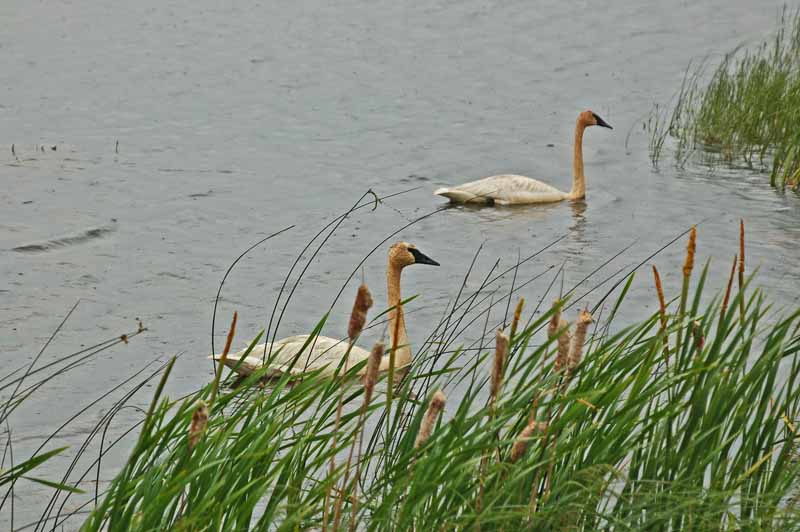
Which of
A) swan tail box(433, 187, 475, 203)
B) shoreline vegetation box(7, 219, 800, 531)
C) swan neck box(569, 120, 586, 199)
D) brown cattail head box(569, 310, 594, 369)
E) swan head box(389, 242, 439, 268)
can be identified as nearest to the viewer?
brown cattail head box(569, 310, 594, 369)

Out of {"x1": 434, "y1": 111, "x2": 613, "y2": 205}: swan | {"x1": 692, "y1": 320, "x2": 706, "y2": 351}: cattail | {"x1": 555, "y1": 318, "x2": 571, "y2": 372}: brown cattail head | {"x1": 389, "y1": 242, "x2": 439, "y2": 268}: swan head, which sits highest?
{"x1": 555, "y1": 318, "x2": 571, "y2": 372}: brown cattail head

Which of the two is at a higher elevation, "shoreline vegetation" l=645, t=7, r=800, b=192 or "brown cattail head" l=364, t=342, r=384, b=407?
"brown cattail head" l=364, t=342, r=384, b=407

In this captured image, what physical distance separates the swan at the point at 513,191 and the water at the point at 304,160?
162 millimetres

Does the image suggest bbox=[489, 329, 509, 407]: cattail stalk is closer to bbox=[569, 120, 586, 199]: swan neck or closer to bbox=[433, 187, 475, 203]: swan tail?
bbox=[433, 187, 475, 203]: swan tail

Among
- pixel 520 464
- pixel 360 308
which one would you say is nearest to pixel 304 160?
pixel 520 464

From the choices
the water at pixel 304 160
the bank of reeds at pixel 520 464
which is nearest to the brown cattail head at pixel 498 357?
the bank of reeds at pixel 520 464

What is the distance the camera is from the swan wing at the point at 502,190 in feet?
42.3

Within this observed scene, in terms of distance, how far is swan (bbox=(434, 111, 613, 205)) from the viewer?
12.9 m

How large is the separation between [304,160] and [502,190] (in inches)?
99.5

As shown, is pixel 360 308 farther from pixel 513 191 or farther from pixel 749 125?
pixel 749 125

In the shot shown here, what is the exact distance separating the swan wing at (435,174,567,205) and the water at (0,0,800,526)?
17cm

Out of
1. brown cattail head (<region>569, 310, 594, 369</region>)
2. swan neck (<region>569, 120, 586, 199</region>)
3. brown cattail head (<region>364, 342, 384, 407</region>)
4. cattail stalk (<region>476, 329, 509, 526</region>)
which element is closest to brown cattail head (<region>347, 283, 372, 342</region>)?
brown cattail head (<region>364, 342, 384, 407</region>)

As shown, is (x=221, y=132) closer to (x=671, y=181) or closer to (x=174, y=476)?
(x=671, y=181)

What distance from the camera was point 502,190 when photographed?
12992mm
